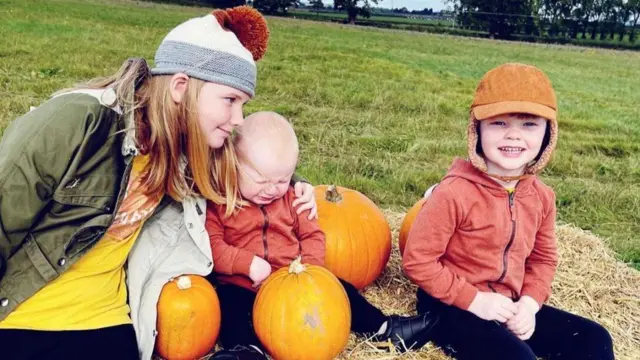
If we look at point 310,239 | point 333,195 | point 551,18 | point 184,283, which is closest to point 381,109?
point 333,195

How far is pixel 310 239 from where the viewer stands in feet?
12.6

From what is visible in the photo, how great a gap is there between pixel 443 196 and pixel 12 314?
83.4 inches

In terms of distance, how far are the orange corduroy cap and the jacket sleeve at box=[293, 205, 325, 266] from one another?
0.96 metres

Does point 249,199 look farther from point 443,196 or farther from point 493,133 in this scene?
point 493,133

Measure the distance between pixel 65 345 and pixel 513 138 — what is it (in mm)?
2332

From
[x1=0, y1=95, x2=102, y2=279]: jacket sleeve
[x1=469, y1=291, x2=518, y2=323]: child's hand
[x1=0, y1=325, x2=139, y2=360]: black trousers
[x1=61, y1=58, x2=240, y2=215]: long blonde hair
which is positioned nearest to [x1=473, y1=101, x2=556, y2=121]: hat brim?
[x1=469, y1=291, x2=518, y2=323]: child's hand

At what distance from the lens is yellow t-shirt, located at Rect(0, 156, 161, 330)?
2.92m

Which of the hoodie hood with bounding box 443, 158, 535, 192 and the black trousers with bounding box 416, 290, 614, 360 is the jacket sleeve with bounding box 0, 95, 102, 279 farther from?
the black trousers with bounding box 416, 290, 614, 360

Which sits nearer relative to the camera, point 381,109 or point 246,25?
point 246,25

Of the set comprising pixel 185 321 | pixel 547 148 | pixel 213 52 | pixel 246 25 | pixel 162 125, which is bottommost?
pixel 185 321

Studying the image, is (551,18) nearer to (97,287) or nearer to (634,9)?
(634,9)

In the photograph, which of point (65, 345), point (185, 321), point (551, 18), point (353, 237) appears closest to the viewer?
point (65, 345)

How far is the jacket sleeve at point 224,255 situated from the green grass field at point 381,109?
2.55m

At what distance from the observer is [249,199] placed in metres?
3.67
